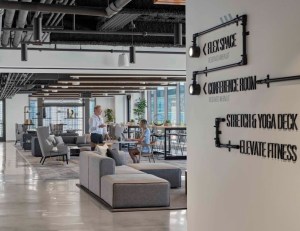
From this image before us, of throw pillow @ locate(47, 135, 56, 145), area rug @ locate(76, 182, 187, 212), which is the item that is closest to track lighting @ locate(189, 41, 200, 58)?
area rug @ locate(76, 182, 187, 212)

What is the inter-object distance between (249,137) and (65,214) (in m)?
3.74

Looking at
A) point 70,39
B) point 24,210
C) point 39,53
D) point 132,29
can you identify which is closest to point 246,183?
point 24,210

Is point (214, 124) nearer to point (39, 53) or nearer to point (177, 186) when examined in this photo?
point (177, 186)

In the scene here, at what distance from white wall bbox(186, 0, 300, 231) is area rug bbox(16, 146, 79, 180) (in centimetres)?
677

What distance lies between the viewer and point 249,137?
4.36 m

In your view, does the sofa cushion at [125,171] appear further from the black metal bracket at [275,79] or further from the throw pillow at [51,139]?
the throw pillow at [51,139]

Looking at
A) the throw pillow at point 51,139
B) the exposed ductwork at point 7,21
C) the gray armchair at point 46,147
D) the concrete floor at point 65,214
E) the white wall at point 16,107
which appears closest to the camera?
the concrete floor at point 65,214

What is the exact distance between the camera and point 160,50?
14.6 metres

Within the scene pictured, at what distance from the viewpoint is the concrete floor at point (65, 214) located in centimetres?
664

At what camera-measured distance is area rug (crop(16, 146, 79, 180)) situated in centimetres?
1189

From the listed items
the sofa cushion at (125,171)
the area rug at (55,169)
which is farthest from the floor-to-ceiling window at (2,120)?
the sofa cushion at (125,171)

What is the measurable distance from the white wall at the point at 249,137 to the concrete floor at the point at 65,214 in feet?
4.92

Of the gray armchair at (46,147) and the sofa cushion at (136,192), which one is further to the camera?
the gray armchair at (46,147)

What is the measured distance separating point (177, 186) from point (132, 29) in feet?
10.3
